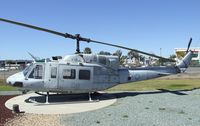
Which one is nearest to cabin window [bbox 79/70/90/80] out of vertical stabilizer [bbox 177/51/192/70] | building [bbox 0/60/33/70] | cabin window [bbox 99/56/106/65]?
cabin window [bbox 99/56/106/65]

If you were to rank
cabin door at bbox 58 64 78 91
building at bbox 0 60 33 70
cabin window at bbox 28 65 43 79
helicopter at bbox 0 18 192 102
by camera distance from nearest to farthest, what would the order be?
helicopter at bbox 0 18 192 102
cabin window at bbox 28 65 43 79
cabin door at bbox 58 64 78 91
building at bbox 0 60 33 70

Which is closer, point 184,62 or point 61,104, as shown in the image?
point 61,104

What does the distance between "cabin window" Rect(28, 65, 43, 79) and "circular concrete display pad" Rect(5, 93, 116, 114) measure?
1486 millimetres

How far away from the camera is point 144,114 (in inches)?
512

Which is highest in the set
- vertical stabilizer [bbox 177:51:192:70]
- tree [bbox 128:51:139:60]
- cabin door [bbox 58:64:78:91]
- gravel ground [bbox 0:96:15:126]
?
tree [bbox 128:51:139:60]

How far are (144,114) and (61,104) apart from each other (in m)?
5.21

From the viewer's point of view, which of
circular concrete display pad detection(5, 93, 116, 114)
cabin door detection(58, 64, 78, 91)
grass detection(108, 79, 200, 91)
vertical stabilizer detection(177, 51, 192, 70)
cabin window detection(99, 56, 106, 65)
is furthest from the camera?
grass detection(108, 79, 200, 91)

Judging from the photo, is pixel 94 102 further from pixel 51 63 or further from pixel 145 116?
pixel 145 116

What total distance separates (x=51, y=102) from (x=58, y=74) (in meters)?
1.69

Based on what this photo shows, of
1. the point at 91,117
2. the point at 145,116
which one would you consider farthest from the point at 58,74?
the point at 145,116

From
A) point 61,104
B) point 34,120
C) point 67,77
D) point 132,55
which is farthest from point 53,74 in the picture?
point 132,55

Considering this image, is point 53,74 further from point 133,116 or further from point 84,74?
point 133,116

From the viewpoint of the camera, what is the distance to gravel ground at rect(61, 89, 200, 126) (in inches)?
451

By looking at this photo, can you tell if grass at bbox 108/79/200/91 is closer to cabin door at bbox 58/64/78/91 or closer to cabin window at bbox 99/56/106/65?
cabin window at bbox 99/56/106/65
